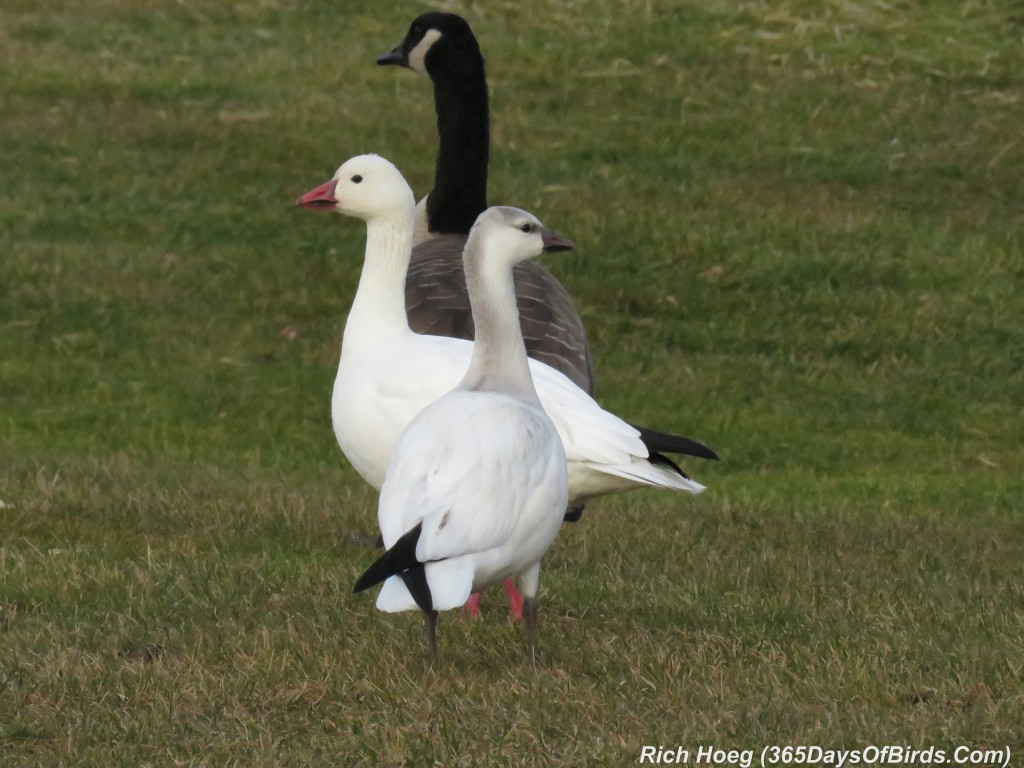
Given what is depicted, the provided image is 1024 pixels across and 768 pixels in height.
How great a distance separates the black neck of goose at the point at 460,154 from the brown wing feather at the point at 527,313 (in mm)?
1733

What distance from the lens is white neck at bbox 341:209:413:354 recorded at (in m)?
7.08

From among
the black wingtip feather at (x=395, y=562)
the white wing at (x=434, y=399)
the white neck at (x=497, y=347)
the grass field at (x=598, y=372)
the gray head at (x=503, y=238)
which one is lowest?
the grass field at (x=598, y=372)

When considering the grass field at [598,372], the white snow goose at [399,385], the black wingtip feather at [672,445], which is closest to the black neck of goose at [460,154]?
the grass field at [598,372]

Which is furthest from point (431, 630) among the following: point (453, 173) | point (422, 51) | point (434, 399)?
point (422, 51)

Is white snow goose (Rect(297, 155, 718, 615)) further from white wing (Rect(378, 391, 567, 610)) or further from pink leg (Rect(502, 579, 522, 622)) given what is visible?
white wing (Rect(378, 391, 567, 610))

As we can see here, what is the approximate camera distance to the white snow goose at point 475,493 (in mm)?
5016

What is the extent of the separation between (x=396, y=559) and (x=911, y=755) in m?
1.51

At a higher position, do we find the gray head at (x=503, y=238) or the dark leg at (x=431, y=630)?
the gray head at (x=503, y=238)

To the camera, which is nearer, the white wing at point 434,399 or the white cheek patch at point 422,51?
the white wing at point 434,399

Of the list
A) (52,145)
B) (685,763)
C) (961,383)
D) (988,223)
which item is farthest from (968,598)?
(52,145)

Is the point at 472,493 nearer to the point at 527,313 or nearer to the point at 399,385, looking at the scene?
the point at 399,385

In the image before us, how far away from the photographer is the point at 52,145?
55.3 feet

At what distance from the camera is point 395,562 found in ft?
16.2

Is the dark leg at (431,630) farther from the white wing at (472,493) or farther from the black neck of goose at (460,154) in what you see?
the black neck of goose at (460,154)
